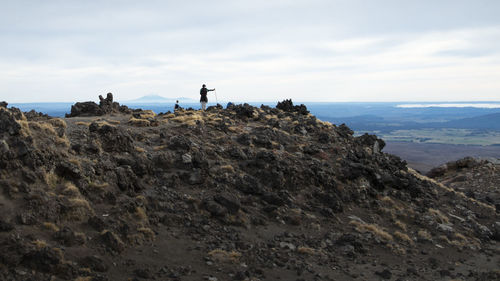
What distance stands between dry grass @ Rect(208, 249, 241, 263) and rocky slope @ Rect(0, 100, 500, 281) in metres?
0.04

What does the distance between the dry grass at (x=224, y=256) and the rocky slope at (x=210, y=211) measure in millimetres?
40

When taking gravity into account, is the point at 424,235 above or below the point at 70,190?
below

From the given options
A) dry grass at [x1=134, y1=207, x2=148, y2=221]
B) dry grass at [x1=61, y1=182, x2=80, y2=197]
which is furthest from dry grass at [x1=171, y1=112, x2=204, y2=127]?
dry grass at [x1=61, y1=182, x2=80, y2=197]

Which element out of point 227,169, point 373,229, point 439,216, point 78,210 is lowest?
point 439,216

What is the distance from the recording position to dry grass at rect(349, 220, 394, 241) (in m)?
20.0

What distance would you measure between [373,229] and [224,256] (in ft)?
31.8

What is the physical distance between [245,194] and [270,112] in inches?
801

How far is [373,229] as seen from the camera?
20547 millimetres

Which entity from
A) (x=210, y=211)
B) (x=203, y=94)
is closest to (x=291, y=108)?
(x=203, y=94)

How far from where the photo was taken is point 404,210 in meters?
24.7

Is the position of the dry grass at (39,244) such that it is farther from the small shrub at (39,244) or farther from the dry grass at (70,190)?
the dry grass at (70,190)

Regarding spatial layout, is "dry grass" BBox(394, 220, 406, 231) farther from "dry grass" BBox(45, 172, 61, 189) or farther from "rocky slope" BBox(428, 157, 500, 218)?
"dry grass" BBox(45, 172, 61, 189)

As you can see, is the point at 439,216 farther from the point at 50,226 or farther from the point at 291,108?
the point at 291,108

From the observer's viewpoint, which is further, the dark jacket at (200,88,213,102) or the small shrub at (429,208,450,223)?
the dark jacket at (200,88,213,102)
